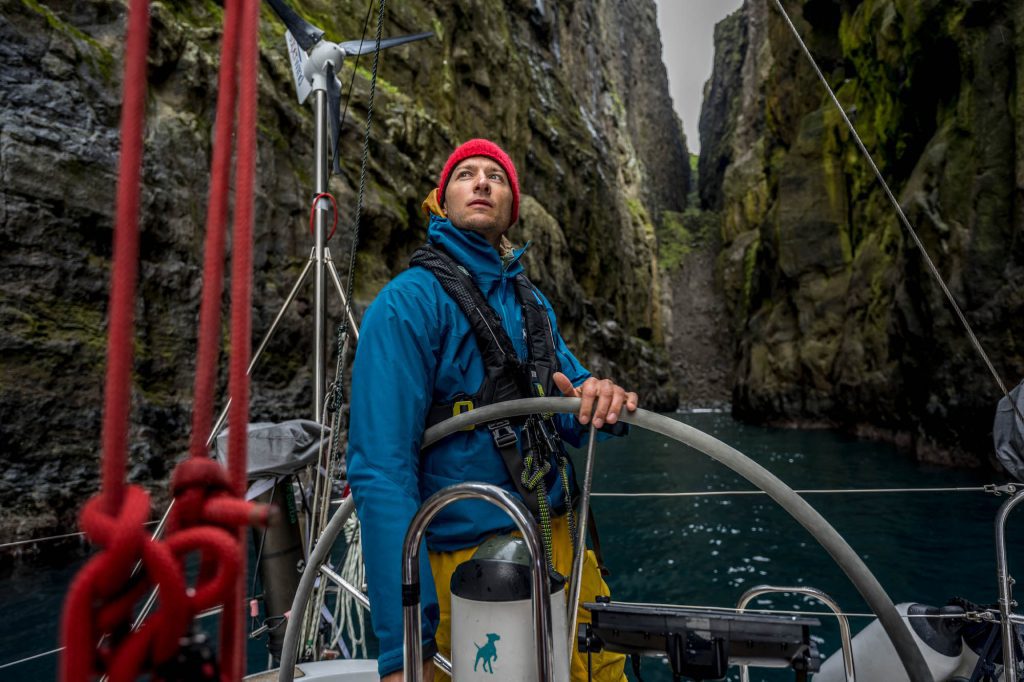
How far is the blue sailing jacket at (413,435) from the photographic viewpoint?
1210 mm

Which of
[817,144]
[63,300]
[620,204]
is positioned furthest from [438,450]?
[620,204]

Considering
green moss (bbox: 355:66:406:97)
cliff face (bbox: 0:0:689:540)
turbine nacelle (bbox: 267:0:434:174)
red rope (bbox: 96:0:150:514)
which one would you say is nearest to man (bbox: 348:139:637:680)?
red rope (bbox: 96:0:150:514)

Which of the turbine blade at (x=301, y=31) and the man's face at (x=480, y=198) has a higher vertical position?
the turbine blade at (x=301, y=31)

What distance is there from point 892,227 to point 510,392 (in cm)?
1753

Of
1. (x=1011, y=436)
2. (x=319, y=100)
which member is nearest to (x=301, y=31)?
(x=319, y=100)

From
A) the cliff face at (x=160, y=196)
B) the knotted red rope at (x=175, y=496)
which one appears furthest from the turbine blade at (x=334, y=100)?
the cliff face at (x=160, y=196)

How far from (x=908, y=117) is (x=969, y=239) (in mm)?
5544

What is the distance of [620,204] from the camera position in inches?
1328

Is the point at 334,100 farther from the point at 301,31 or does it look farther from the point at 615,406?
the point at 615,406

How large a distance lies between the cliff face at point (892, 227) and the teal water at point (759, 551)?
2.90 metres

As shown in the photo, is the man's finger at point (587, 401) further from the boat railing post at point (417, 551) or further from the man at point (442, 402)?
the boat railing post at point (417, 551)

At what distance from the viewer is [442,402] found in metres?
1.52

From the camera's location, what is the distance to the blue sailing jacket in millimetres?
1210

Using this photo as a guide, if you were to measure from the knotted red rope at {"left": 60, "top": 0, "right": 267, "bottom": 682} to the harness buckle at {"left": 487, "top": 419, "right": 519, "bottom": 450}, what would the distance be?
848 mm
